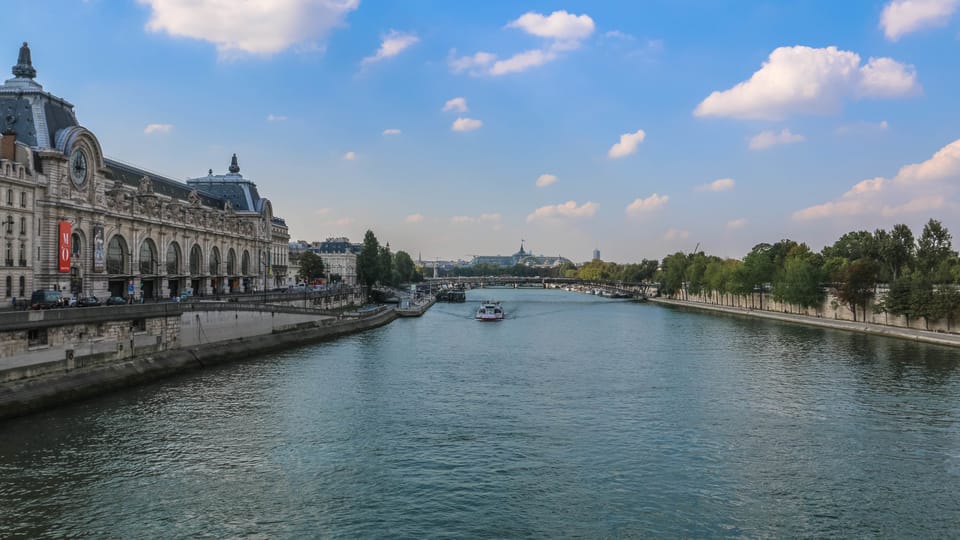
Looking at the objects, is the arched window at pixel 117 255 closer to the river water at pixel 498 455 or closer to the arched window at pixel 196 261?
the arched window at pixel 196 261

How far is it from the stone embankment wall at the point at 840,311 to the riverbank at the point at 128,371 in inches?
2257

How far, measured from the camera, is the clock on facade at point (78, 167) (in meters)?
44.8

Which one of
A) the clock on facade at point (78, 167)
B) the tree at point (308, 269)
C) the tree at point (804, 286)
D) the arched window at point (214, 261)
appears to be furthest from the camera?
the tree at point (308, 269)

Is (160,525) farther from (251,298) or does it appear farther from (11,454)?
(251,298)

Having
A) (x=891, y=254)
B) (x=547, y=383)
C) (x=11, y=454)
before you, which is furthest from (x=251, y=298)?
(x=891, y=254)

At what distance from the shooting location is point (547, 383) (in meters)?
35.7

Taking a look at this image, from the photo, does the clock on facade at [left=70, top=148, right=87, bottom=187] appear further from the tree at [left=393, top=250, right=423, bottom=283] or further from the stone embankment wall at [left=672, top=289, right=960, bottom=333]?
the tree at [left=393, top=250, right=423, bottom=283]

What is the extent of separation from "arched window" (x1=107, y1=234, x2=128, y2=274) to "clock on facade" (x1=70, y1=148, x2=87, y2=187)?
23.1 feet

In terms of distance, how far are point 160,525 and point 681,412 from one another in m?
20.7

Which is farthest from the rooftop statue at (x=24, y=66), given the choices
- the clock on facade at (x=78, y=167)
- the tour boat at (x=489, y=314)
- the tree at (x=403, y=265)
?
the tree at (x=403, y=265)

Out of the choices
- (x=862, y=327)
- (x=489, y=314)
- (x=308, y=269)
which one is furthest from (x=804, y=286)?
(x=308, y=269)

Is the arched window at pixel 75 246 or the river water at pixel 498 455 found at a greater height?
the arched window at pixel 75 246

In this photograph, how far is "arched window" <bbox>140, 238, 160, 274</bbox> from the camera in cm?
5672

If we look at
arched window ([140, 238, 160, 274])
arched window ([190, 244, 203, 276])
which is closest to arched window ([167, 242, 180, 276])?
arched window ([140, 238, 160, 274])
